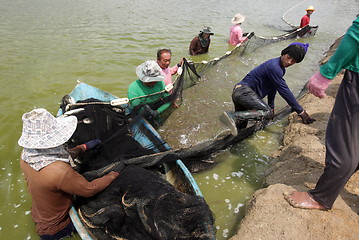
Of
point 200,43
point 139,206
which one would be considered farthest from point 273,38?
point 139,206

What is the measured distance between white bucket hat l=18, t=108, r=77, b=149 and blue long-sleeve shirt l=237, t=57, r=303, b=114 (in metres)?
3.25

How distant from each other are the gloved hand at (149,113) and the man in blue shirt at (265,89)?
1247 mm

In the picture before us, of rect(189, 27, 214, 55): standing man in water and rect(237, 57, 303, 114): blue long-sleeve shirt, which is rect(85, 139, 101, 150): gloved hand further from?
rect(189, 27, 214, 55): standing man in water

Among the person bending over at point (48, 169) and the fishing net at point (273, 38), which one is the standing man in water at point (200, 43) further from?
the person bending over at point (48, 169)

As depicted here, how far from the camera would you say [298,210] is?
96.0 inches

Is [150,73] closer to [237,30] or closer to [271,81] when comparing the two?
[271,81]

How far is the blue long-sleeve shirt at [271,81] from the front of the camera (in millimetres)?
3843

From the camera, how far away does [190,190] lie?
113 inches

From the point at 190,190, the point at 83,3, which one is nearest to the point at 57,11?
the point at 83,3

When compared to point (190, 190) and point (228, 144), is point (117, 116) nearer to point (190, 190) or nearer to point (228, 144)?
point (190, 190)

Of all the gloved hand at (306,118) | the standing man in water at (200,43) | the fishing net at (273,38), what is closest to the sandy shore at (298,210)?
the gloved hand at (306,118)

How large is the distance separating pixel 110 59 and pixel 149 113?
17.1 ft

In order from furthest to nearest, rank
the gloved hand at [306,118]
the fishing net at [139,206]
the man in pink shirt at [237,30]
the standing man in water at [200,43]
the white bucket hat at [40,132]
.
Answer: the man in pink shirt at [237,30]
the standing man in water at [200,43]
the gloved hand at [306,118]
the fishing net at [139,206]
the white bucket hat at [40,132]

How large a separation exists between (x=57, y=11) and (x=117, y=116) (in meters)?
13.2
